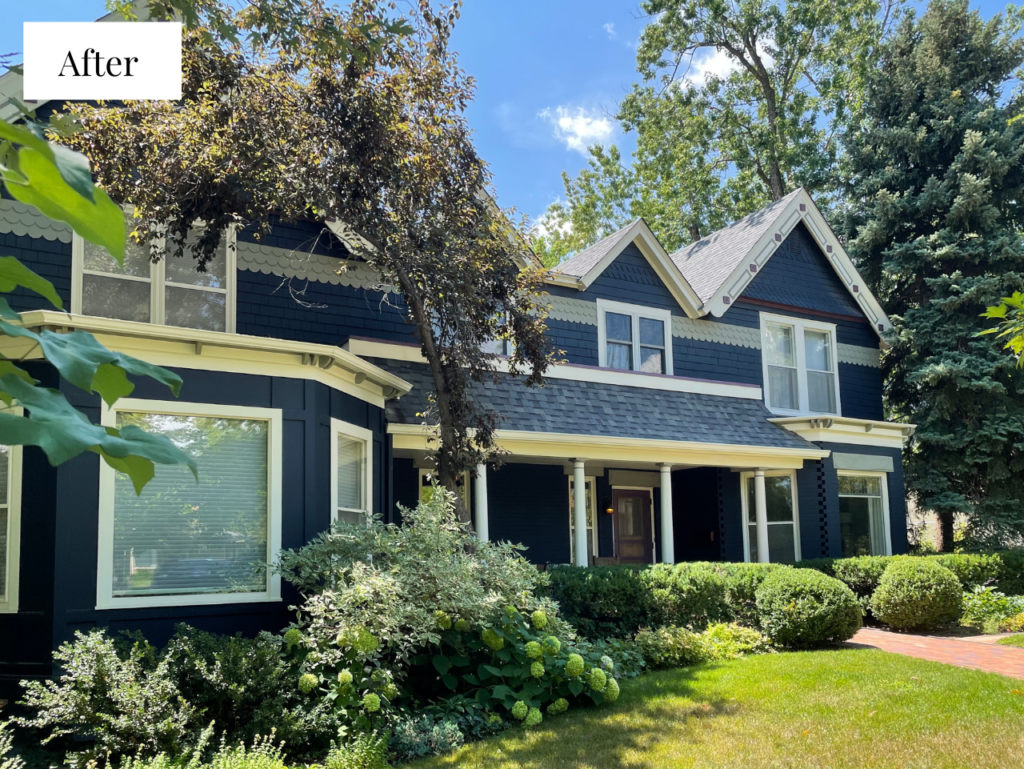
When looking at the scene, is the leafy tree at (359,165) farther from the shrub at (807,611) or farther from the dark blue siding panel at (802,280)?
the dark blue siding panel at (802,280)

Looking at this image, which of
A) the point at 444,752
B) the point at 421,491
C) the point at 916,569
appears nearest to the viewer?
the point at 444,752

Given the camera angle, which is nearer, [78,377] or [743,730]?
[78,377]

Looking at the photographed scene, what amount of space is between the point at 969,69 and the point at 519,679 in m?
20.4

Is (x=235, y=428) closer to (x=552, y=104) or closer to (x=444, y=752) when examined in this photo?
(x=444, y=752)

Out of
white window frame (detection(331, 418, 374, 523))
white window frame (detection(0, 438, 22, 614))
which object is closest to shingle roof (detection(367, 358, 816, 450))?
white window frame (detection(331, 418, 374, 523))

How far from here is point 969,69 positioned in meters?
21.6

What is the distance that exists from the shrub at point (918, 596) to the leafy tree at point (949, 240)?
7829mm

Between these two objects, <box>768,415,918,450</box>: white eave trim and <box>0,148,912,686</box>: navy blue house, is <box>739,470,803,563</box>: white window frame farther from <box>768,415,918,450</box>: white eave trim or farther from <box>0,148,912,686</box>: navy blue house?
<box>768,415,918,450</box>: white eave trim

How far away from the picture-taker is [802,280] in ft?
61.3

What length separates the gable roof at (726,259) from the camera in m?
16.3

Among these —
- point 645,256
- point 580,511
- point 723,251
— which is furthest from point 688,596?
point 723,251

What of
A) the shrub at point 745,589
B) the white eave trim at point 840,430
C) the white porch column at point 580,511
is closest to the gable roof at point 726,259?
the white eave trim at point 840,430

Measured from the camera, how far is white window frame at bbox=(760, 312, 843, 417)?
58.2 feet

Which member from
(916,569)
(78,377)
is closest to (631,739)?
(78,377)
